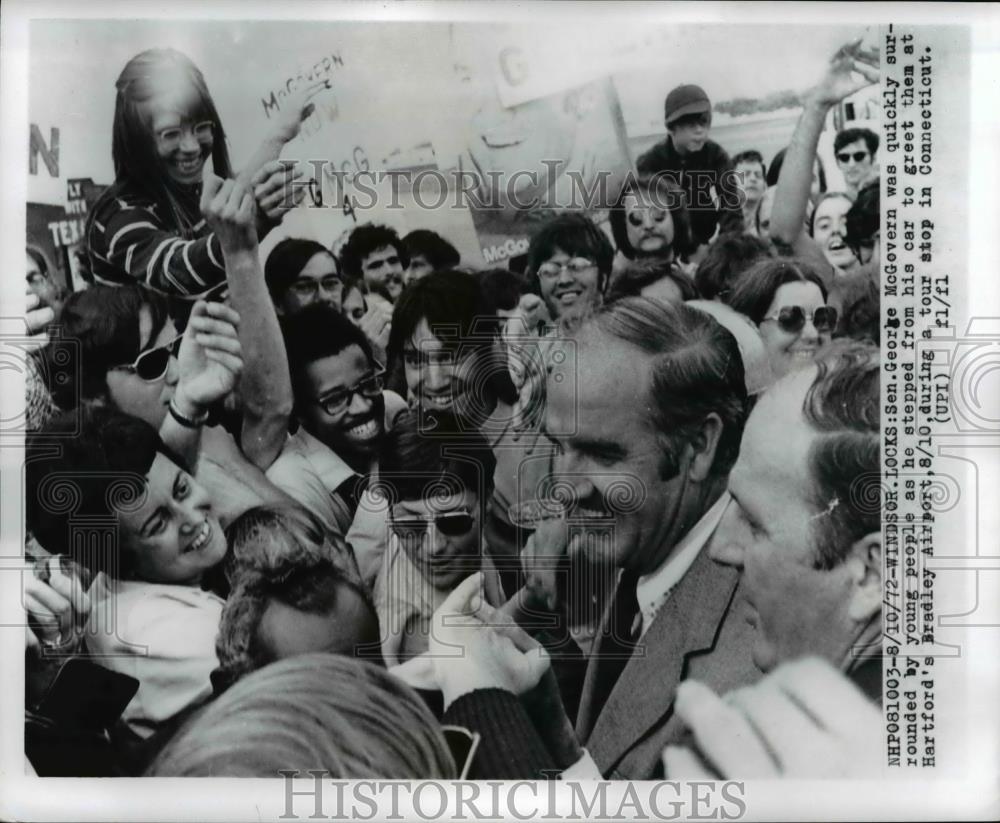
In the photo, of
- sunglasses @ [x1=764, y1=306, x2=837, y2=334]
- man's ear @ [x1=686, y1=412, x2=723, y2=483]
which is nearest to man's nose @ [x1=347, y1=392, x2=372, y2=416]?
man's ear @ [x1=686, y1=412, x2=723, y2=483]

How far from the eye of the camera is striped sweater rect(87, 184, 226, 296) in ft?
3.44

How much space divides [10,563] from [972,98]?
161 centimetres

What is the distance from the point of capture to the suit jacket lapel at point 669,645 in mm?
1052

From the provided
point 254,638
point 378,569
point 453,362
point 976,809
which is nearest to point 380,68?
point 453,362

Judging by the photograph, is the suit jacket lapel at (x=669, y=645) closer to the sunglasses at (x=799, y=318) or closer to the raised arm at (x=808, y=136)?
the sunglasses at (x=799, y=318)

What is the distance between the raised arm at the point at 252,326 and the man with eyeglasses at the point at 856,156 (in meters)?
0.88

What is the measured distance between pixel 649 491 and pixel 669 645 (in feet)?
0.76

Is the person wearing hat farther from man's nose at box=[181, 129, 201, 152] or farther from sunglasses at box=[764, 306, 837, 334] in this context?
man's nose at box=[181, 129, 201, 152]

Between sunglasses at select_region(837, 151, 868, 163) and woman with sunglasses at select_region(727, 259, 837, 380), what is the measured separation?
170 mm

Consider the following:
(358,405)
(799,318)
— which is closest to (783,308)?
(799,318)

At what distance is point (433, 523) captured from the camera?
105 cm

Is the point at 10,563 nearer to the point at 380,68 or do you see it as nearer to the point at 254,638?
the point at 254,638

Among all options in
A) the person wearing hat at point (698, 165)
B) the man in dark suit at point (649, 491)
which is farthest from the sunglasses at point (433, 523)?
the person wearing hat at point (698, 165)

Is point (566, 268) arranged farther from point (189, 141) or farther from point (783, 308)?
point (189, 141)
